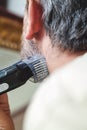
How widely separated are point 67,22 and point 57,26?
0.02 meters

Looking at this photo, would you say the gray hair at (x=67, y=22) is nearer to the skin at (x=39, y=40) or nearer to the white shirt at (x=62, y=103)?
the skin at (x=39, y=40)

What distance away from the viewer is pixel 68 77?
47cm

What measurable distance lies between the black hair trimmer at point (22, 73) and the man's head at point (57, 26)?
0.02 m

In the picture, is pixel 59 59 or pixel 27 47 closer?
pixel 59 59

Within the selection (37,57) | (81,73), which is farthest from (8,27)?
(81,73)

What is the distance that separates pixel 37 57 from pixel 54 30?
0.08 meters

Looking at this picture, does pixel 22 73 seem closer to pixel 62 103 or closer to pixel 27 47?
pixel 27 47

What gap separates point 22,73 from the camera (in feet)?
2.54

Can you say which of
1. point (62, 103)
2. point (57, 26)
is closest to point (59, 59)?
point (57, 26)

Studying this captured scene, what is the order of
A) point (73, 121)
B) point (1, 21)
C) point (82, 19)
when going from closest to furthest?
1. point (73, 121)
2. point (82, 19)
3. point (1, 21)

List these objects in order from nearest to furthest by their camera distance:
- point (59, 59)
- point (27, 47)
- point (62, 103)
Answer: point (62, 103) < point (59, 59) < point (27, 47)

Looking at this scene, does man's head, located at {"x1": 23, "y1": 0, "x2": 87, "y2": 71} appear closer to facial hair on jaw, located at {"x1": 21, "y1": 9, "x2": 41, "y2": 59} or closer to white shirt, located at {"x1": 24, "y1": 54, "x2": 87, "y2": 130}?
facial hair on jaw, located at {"x1": 21, "y1": 9, "x2": 41, "y2": 59}

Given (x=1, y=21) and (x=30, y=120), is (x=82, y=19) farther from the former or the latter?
(x=1, y=21)

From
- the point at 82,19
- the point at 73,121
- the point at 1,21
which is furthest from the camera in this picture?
the point at 1,21
